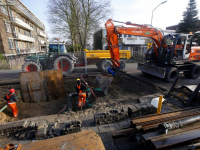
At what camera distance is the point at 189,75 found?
831cm

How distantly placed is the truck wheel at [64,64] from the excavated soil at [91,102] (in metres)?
1.08

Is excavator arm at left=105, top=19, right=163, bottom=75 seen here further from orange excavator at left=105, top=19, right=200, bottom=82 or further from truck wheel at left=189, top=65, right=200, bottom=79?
truck wheel at left=189, top=65, right=200, bottom=79

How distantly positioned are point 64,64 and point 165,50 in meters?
7.78

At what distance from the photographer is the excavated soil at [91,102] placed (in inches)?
191

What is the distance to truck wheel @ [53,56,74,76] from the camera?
28.5 ft

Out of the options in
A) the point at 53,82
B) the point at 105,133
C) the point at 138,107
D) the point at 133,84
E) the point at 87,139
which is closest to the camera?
the point at 87,139

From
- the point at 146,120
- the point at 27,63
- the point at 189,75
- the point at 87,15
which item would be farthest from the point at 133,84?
the point at 87,15

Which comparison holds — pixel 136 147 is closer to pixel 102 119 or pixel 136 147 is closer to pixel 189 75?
pixel 102 119

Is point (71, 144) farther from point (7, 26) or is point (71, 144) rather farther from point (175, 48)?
point (7, 26)

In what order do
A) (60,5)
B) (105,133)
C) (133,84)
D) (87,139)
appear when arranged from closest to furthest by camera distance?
(87,139)
(105,133)
(133,84)
(60,5)

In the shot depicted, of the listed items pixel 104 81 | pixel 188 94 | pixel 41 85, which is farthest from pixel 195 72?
pixel 41 85

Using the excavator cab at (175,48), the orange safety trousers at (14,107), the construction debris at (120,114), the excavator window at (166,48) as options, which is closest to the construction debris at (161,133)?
the construction debris at (120,114)

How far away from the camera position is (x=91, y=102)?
251 inches

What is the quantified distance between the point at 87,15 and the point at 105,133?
18.3 meters
